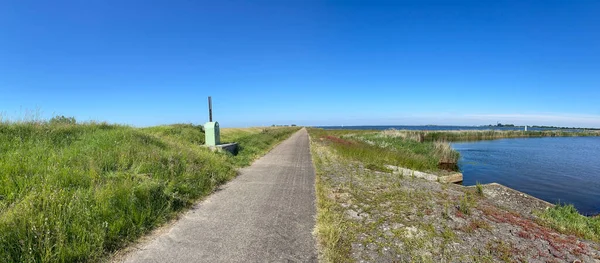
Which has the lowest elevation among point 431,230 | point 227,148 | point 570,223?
point 570,223

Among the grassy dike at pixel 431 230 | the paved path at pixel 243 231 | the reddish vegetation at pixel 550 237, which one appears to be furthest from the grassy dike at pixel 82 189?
the reddish vegetation at pixel 550 237

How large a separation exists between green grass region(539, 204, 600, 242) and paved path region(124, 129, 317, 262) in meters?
6.14

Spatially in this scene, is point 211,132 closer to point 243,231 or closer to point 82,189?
point 82,189

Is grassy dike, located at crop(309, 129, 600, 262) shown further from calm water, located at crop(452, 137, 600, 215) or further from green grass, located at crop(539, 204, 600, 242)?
calm water, located at crop(452, 137, 600, 215)

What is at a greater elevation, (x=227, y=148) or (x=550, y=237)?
(x=227, y=148)

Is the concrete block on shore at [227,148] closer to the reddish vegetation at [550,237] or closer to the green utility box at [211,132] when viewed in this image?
the green utility box at [211,132]

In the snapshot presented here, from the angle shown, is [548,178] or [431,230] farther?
[548,178]

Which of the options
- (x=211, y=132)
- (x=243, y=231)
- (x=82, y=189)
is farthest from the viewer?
(x=211, y=132)

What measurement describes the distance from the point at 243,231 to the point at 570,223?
341 inches

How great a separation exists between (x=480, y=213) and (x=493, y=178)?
48.9 ft

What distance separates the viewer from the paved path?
399cm

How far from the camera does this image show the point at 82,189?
16.8 ft

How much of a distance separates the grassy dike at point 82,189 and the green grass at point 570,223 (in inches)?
352

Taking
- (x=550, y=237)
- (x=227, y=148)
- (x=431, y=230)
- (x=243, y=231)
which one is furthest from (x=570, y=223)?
(x=227, y=148)
